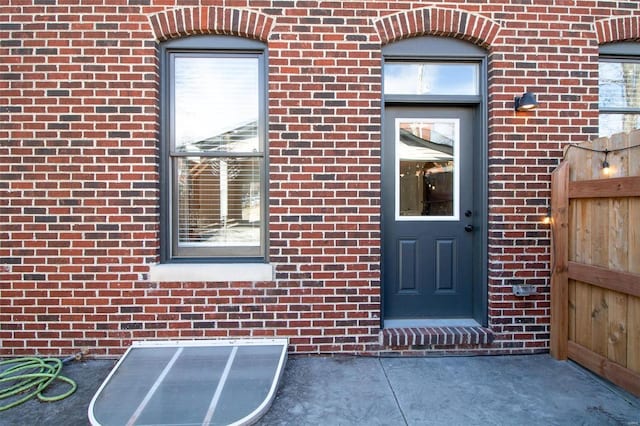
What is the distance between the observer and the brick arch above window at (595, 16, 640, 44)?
3615 mm

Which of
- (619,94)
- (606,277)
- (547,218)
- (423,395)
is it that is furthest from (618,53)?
(423,395)

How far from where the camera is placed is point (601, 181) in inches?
120

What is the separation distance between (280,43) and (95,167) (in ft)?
7.03

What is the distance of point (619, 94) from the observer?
12.7 feet

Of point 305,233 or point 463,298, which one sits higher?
point 305,233

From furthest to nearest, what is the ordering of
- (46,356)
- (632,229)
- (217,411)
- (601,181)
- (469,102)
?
(469,102) → (46,356) → (601,181) → (632,229) → (217,411)

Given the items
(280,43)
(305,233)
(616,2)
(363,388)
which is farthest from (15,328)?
(616,2)

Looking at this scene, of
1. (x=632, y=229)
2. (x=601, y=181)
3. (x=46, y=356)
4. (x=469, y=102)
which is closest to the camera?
(x=632, y=229)

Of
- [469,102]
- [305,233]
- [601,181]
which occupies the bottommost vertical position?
[305,233]

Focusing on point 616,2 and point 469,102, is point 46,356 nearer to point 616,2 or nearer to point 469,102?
point 469,102

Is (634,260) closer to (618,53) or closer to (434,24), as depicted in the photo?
(618,53)

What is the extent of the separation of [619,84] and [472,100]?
1673 mm

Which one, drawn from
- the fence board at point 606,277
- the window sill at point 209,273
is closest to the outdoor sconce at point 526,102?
the fence board at point 606,277

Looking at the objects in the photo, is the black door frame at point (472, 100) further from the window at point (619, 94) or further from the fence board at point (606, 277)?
the window at point (619, 94)
